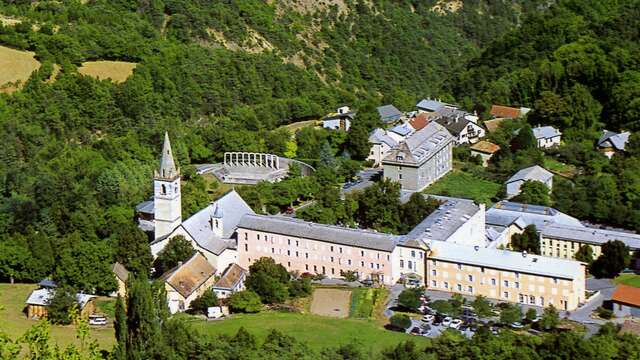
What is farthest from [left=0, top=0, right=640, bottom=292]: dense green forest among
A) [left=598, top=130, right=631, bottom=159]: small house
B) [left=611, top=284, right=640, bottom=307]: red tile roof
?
[left=611, top=284, right=640, bottom=307]: red tile roof

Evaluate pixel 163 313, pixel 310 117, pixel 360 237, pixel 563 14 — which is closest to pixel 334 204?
pixel 360 237

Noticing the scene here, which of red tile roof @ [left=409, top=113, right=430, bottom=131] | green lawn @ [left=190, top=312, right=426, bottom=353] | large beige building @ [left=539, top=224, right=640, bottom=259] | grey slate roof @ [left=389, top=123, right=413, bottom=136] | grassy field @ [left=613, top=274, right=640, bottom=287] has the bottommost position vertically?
green lawn @ [left=190, top=312, right=426, bottom=353]

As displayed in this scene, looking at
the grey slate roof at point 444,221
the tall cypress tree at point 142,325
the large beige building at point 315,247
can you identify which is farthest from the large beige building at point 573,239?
the tall cypress tree at point 142,325

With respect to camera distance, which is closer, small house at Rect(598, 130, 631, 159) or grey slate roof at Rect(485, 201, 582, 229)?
grey slate roof at Rect(485, 201, 582, 229)

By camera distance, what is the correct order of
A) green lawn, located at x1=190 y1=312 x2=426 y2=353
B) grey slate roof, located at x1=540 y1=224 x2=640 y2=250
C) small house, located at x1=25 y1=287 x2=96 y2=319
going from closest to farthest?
green lawn, located at x1=190 y1=312 x2=426 y2=353, small house, located at x1=25 y1=287 x2=96 y2=319, grey slate roof, located at x1=540 y1=224 x2=640 y2=250

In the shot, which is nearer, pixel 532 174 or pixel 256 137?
pixel 532 174

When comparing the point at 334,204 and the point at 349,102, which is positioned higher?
the point at 349,102

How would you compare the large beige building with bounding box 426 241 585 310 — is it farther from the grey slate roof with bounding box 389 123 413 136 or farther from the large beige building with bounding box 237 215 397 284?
the grey slate roof with bounding box 389 123 413 136

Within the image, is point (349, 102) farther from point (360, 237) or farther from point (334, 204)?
point (360, 237)
